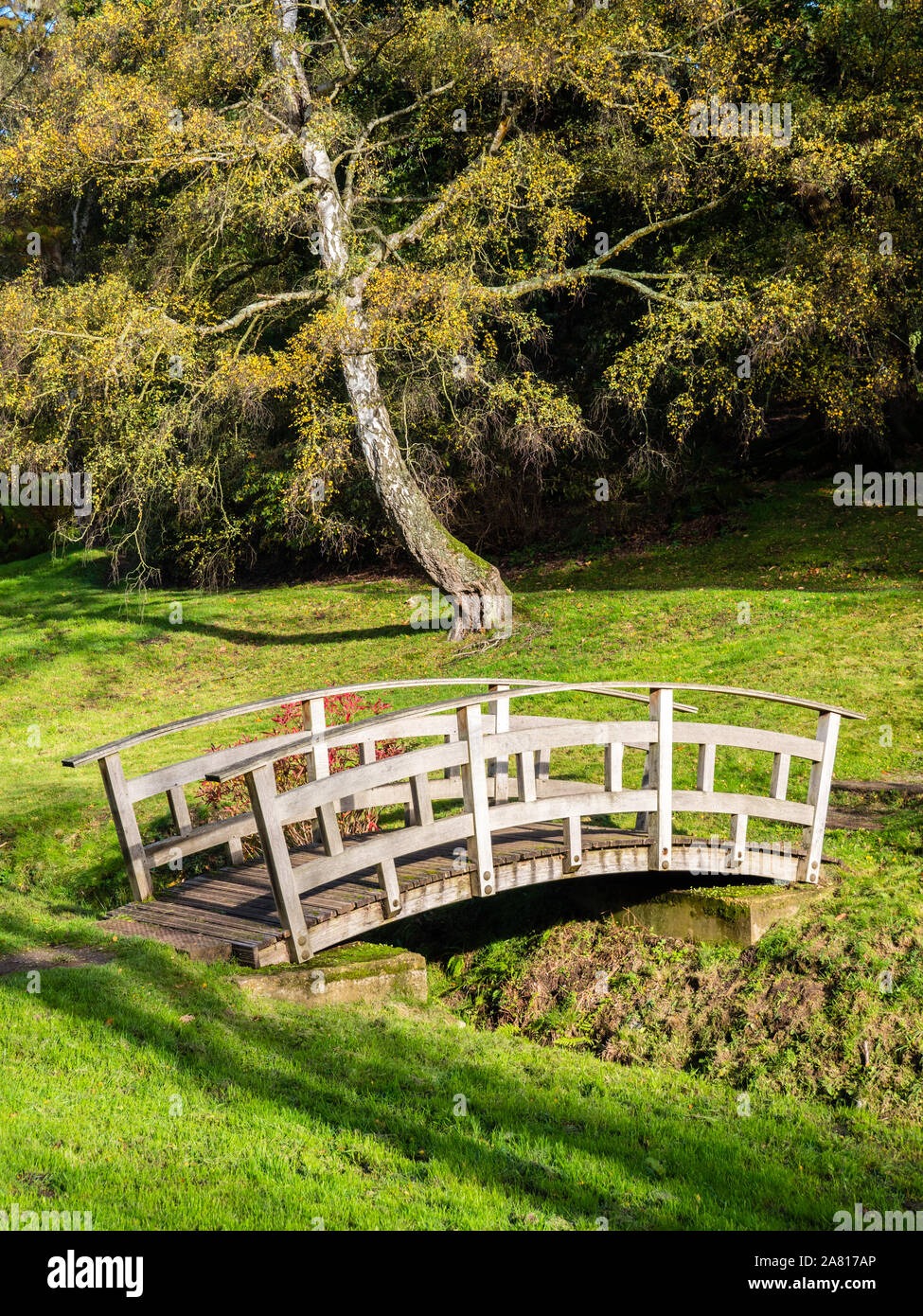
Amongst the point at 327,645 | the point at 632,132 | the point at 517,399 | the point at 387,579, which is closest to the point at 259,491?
the point at 387,579

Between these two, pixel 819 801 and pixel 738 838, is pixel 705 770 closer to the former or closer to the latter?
pixel 738 838

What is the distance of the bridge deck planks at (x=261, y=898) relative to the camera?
301 inches

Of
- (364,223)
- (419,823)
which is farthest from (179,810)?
(364,223)

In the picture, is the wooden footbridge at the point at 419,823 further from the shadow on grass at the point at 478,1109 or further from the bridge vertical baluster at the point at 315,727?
the shadow on grass at the point at 478,1109

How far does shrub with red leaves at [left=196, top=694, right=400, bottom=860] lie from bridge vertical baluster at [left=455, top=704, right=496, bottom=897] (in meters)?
2.24

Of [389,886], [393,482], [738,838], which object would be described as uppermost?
[393,482]

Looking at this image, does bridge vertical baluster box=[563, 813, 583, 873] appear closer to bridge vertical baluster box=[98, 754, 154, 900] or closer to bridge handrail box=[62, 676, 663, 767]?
bridge handrail box=[62, 676, 663, 767]

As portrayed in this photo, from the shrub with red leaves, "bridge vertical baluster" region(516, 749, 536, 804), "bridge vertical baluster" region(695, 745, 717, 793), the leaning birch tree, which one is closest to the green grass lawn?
the shrub with red leaves

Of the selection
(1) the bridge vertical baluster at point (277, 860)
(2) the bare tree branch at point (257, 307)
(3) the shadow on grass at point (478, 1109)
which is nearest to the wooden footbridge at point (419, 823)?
(1) the bridge vertical baluster at point (277, 860)

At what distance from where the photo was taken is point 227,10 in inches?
792

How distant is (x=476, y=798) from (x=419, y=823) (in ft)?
3.43

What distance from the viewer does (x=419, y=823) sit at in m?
9.03
